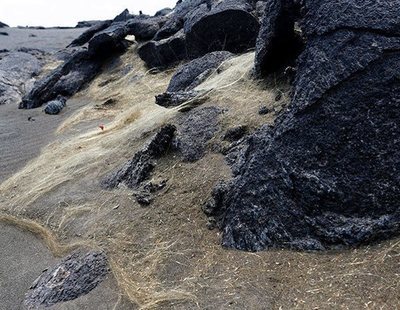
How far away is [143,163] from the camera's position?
574cm

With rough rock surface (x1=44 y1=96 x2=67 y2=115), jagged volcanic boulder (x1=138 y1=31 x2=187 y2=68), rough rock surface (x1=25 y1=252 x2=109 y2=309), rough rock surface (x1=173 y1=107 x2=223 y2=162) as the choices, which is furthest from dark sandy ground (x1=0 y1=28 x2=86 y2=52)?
rough rock surface (x1=25 y1=252 x2=109 y2=309)

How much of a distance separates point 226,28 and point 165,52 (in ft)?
8.44

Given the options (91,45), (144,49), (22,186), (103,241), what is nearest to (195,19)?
(144,49)

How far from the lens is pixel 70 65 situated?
584 inches

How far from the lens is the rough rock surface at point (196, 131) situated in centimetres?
570

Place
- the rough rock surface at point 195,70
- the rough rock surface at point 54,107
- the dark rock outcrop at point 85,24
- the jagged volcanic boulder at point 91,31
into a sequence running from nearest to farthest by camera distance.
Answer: the rough rock surface at point 195,70
the rough rock surface at point 54,107
the jagged volcanic boulder at point 91,31
the dark rock outcrop at point 85,24

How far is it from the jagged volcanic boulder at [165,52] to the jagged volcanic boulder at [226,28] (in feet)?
3.04

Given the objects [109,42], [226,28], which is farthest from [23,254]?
[109,42]

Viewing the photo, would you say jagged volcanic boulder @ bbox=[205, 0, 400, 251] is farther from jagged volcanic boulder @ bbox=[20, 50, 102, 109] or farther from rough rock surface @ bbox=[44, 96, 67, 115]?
jagged volcanic boulder @ bbox=[20, 50, 102, 109]

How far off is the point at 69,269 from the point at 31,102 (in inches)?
393

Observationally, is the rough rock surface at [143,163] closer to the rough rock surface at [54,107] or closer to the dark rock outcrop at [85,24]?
the rough rock surface at [54,107]

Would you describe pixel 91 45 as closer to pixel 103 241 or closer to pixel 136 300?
pixel 103 241

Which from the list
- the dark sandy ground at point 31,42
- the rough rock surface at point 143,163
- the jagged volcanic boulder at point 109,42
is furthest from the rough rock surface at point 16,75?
the rough rock surface at point 143,163

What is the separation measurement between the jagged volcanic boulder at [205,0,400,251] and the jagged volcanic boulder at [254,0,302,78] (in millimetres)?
1682
